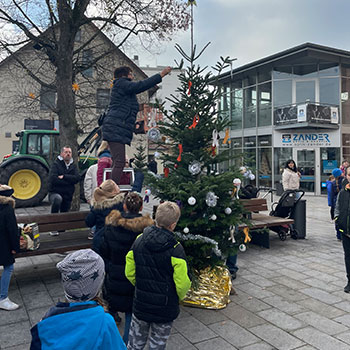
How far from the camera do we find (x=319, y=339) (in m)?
3.81

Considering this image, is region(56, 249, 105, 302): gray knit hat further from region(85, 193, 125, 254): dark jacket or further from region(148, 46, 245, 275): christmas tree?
region(148, 46, 245, 275): christmas tree

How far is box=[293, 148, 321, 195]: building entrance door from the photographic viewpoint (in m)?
21.2

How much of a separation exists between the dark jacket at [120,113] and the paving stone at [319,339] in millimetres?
3396

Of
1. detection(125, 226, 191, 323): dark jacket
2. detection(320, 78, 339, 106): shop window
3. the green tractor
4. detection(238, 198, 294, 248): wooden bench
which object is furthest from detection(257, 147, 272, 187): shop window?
detection(125, 226, 191, 323): dark jacket

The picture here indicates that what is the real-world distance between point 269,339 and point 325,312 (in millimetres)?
1167

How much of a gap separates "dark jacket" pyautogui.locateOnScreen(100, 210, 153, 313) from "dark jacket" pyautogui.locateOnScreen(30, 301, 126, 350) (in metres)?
1.83

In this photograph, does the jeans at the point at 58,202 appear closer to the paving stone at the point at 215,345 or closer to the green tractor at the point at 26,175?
the paving stone at the point at 215,345

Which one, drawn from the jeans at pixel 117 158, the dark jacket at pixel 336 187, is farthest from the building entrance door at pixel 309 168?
the jeans at pixel 117 158

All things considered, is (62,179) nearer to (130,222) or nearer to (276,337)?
(130,222)

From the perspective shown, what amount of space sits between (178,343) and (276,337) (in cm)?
108

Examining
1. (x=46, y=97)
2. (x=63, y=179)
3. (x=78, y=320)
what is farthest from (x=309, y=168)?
(x=78, y=320)

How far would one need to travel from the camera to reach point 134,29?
1126 centimetres

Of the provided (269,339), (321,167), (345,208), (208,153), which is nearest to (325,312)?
(269,339)

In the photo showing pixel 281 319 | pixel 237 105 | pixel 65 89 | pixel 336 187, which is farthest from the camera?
pixel 237 105
